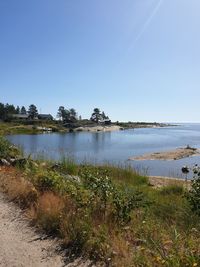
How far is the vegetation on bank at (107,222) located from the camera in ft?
15.7

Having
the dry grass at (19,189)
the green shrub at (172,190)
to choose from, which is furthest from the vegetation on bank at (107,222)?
the green shrub at (172,190)

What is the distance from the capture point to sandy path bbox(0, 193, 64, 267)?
5250mm

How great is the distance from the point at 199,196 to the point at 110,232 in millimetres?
2388

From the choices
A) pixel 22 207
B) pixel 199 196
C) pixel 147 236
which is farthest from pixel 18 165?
pixel 147 236

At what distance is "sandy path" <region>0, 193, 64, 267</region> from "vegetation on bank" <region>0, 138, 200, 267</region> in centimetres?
25

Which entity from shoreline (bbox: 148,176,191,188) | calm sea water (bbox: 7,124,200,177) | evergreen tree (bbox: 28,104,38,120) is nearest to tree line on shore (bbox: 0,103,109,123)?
evergreen tree (bbox: 28,104,38,120)

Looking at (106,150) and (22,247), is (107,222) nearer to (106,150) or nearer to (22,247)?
(22,247)

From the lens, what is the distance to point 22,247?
19.1 feet

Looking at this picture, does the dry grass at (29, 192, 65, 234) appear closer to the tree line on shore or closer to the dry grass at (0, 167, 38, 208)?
the dry grass at (0, 167, 38, 208)

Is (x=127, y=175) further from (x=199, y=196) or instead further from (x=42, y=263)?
(x=42, y=263)

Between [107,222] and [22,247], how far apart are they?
4.77 feet

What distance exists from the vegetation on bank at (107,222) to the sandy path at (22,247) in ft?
0.83

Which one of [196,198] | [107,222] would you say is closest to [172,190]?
[196,198]

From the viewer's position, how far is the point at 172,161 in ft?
131
